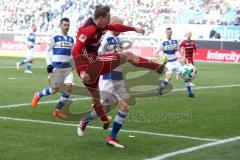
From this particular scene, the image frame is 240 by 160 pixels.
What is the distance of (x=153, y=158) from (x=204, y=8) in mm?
35412

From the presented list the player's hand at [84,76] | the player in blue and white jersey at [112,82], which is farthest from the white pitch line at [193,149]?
the player's hand at [84,76]

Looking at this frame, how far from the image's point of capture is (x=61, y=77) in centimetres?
1405

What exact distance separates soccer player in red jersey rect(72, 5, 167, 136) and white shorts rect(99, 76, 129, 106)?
0.13 metres

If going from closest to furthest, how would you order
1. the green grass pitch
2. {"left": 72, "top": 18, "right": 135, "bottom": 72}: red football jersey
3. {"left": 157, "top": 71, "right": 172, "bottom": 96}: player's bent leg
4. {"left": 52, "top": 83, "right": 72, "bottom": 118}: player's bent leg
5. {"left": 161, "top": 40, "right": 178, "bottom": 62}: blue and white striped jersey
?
the green grass pitch → {"left": 72, "top": 18, "right": 135, "bottom": 72}: red football jersey → {"left": 52, "top": 83, "right": 72, "bottom": 118}: player's bent leg → {"left": 157, "top": 71, "right": 172, "bottom": 96}: player's bent leg → {"left": 161, "top": 40, "right": 178, "bottom": 62}: blue and white striped jersey

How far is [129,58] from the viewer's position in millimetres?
10531

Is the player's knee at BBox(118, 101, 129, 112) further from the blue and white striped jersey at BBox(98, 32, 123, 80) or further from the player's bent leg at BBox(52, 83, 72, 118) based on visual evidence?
the player's bent leg at BBox(52, 83, 72, 118)

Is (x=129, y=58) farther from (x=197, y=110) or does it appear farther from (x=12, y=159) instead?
(x=197, y=110)

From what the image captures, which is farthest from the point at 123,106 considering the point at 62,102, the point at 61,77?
the point at 61,77

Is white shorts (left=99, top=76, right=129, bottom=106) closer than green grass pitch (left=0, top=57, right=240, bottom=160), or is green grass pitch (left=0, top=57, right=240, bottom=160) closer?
green grass pitch (left=0, top=57, right=240, bottom=160)

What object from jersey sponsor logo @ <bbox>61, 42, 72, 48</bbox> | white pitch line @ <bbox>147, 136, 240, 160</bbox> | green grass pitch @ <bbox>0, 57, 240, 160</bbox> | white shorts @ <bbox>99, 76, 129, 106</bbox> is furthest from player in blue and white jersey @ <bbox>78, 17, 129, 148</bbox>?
jersey sponsor logo @ <bbox>61, 42, 72, 48</bbox>

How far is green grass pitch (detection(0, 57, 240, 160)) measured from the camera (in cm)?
886

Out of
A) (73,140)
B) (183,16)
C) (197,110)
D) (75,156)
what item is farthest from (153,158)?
(183,16)

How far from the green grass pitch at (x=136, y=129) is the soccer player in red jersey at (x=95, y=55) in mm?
867

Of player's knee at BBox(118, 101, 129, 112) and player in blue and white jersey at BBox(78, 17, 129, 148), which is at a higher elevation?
player in blue and white jersey at BBox(78, 17, 129, 148)
